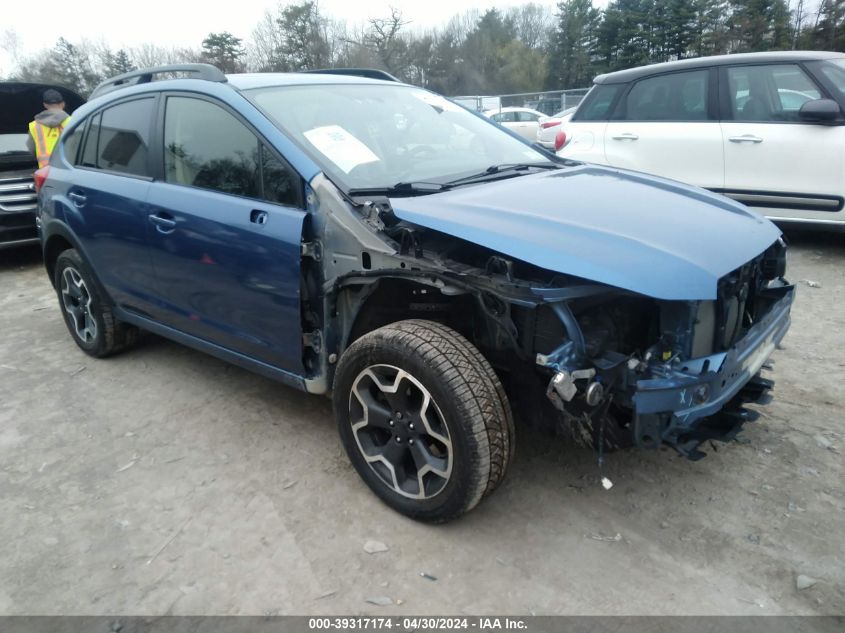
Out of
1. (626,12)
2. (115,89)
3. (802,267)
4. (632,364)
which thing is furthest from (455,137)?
(626,12)

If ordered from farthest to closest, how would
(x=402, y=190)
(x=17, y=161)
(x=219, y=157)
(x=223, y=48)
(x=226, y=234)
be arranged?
(x=223, y=48) < (x=17, y=161) < (x=219, y=157) < (x=226, y=234) < (x=402, y=190)

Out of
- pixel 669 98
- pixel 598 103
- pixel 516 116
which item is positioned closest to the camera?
pixel 669 98

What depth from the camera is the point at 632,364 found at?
7.14ft

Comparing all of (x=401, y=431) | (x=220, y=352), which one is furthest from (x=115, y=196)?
(x=401, y=431)

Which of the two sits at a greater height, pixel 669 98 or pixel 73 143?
pixel 669 98

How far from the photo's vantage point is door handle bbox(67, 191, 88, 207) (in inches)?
154

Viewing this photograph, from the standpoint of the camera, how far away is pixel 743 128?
5.73 m

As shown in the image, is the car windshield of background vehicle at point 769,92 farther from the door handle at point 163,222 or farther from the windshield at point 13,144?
the windshield at point 13,144

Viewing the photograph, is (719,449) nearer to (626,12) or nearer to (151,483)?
(151,483)

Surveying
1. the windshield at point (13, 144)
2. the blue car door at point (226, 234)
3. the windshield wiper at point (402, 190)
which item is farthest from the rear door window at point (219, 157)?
the windshield at point (13, 144)

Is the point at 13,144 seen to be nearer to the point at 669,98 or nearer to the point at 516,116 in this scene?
the point at 669,98

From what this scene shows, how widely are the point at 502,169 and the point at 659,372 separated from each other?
1.43 m

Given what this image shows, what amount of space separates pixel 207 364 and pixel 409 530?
2283mm

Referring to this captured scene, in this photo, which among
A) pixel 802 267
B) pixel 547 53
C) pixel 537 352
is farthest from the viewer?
pixel 547 53
